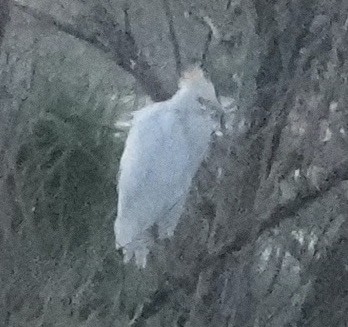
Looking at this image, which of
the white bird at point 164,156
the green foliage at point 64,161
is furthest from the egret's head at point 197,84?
the green foliage at point 64,161

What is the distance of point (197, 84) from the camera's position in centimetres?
100

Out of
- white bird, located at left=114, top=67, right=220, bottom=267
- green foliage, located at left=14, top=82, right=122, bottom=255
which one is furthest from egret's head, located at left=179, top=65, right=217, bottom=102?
green foliage, located at left=14, top=82, right=122, bottom=255

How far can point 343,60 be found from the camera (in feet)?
3.26

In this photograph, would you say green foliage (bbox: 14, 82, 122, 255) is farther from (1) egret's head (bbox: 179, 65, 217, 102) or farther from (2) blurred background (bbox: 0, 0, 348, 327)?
(1) egret's head (bbox: 179, 65, 217, 102)

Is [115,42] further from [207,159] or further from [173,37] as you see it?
[207,159]

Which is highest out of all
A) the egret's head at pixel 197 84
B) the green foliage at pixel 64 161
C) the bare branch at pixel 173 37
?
the bare branch at pixel 173 37

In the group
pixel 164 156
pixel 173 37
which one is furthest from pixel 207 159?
pixel 173 37

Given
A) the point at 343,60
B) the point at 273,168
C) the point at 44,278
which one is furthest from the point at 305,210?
the point at 44,278

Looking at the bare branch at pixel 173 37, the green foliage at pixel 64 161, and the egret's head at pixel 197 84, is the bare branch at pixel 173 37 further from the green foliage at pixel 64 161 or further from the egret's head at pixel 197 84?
the green foliage at pixel 64 161

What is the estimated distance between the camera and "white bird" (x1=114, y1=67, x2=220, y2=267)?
3.28ft

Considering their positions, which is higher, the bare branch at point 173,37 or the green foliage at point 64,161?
the bare branch at point 173,37

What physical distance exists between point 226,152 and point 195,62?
0.12m

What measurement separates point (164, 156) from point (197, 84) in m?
0.10

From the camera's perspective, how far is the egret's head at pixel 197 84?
999 millimetres
